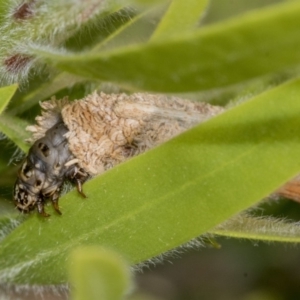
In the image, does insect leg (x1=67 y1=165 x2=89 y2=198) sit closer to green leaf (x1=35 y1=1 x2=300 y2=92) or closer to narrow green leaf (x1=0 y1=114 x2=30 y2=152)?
narrow green leaf (x1=0 y1=114 x2=30 y2=152)

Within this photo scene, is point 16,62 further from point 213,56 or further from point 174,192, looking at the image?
point 213,56

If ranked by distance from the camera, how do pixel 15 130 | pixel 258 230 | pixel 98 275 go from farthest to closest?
1. pixel 15 130
2. pixel 258 230
3. pixel 98 275

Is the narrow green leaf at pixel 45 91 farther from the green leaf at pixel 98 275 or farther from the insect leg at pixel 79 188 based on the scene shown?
the green leaf at pixel 98 275

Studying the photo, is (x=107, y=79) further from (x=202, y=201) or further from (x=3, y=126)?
(x=3, y=126)

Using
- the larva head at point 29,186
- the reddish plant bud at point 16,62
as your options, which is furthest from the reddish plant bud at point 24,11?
the larva head at point 29,186

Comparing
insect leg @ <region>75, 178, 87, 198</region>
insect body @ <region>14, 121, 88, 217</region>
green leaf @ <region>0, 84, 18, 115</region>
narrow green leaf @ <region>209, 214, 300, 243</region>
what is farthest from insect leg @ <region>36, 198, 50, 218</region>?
narrow green leaf @ <region>209, 214, 300, 243</region>

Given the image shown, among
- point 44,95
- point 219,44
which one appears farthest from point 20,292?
point 219,44

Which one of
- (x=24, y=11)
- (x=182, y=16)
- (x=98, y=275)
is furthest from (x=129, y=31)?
(x=98, y=275)
